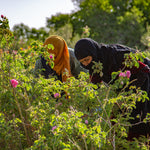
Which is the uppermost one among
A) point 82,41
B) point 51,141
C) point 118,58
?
point 82,41

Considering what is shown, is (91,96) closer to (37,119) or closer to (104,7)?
(37,119)

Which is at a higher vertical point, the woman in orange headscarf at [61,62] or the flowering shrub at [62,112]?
the woman in orange headscarf at [61,62]

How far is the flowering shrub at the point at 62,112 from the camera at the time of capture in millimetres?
1812

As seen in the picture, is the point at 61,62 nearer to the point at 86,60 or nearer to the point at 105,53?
the point at 86,60

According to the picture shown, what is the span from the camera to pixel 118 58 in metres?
2.86

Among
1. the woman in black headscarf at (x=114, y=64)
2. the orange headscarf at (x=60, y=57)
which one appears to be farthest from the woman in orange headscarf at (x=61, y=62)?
the woman in black headscarf at (x=114, y=64)

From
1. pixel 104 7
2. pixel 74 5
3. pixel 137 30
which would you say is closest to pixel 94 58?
pixel 137 30

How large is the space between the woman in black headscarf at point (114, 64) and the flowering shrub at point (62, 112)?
1.33 feet

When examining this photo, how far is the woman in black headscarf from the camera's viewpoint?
275 centimetres

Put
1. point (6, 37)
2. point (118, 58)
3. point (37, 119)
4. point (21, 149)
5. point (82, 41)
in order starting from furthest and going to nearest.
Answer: point (82, 41) < point (118, 58) < point (6, 37) < point (21, 149) < point (37, 119)

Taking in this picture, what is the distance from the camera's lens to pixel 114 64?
2842 mm

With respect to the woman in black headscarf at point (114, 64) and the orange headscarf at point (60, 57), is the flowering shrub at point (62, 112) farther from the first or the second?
the orange headscarf at point (60, 57)

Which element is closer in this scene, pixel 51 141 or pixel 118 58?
pixel 51 141

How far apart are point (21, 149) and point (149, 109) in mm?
1495
